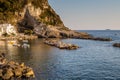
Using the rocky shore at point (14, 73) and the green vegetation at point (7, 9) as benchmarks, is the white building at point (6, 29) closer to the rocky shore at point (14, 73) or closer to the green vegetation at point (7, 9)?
the green vegetation at point (7, 9)

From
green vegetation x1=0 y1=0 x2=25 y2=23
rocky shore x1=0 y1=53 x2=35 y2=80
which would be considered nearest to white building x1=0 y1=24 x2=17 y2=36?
green vegetation x1=0 y1=0 x2=25 y2=23


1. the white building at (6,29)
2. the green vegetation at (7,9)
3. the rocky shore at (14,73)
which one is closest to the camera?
the rocky shore at (14,73)

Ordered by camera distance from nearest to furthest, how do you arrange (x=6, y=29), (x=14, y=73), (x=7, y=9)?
(x=14, y=73), (x=6, y=29), (x=7, y=9)

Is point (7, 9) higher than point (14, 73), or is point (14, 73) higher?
point (7, 9)

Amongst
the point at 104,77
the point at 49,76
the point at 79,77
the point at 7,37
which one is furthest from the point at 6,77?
the point at 7,37

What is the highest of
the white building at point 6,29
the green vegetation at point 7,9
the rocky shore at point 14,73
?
the green vegetation at point 7,9

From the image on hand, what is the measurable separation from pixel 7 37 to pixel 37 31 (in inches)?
1591

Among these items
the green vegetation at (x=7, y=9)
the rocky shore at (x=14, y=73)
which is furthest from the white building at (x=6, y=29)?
the rocky shore at (x=14, y=73)

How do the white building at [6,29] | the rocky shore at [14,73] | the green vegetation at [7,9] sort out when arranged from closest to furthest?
the rocky shore at [14,73]
the white building at [6,29]
the green vegetation at [7,9]

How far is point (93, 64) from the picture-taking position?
72.6 metres

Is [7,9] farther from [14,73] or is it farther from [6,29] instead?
[14,73]

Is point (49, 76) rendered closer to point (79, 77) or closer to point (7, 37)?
point (79, 77)

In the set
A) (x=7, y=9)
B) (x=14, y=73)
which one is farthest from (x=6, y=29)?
(x=14, y=73)

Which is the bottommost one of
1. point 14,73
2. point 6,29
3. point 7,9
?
point 14,73
